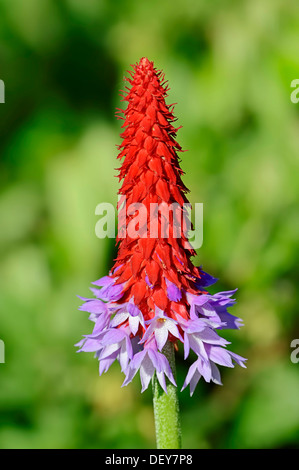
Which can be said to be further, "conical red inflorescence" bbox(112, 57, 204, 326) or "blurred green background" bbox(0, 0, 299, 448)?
"blurred green background" bbox(0, 0, 299, 448)

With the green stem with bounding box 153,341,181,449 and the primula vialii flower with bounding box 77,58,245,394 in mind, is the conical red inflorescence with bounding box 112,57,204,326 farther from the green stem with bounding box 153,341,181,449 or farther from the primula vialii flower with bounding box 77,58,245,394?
the green stem with bounding box 153,341,181,449

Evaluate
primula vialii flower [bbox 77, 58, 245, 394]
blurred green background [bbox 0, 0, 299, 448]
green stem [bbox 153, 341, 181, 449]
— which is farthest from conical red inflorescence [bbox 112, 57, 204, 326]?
blurred green background [bbox 0, 0, 299, 448]

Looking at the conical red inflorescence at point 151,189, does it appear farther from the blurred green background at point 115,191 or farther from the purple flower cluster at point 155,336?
the blurred green background at point 115,191

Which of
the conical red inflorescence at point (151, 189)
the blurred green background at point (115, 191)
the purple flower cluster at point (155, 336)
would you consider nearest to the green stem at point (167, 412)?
the purple flower cluster at point (155, 336)

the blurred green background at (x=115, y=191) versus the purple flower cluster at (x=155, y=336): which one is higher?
the blurred green background at (x=115, y=191)

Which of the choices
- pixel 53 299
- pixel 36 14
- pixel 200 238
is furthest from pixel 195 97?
pixel 53 299

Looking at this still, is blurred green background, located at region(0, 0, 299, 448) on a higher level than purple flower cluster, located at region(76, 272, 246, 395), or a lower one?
higher

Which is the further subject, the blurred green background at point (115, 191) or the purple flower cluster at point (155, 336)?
the blurred green background at point (115, 191)

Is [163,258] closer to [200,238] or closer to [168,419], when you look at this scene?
[168,419]
